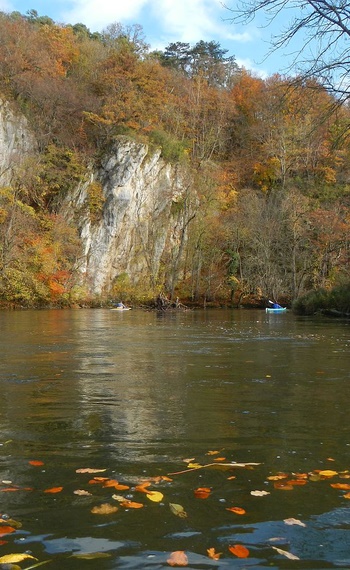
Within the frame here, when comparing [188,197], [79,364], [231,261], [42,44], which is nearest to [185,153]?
[188,197]

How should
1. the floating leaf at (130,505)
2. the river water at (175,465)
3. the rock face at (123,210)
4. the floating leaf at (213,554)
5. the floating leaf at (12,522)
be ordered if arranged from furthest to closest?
the rock face at (123,210)
the floating leaf at (130,505)
the floating leaf at (12,522)
the river water at (175,465)
the floating leaf at (213,554)

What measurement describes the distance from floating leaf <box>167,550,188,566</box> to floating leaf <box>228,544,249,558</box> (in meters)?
0.28

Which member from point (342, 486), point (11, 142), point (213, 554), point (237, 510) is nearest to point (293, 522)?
point (237, 510)

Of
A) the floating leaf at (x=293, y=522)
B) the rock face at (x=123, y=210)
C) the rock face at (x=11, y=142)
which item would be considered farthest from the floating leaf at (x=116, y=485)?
the rock face at (x=11, y=142)

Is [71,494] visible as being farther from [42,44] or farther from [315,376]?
[42,44]

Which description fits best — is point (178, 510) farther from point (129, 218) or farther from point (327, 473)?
point (129, 218)

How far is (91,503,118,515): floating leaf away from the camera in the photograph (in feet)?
12.6

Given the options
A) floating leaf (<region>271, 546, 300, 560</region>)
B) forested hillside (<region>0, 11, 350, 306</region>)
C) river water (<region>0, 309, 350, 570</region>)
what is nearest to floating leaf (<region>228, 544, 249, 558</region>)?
river water (<region>0, 309, 350, 570</region>)

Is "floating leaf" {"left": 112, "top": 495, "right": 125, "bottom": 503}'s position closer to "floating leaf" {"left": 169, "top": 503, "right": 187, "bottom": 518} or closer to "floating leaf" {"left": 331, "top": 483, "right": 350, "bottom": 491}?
"floating leaf" {"left": 169, "top": 503, "right": 187, "bottom": 518}

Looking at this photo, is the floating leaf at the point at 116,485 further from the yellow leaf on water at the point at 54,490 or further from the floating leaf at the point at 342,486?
the floating leaf at the point at 342,486

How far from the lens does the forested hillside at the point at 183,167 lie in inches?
1918

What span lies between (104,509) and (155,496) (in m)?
0.41

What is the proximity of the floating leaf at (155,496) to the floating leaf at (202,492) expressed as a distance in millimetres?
252

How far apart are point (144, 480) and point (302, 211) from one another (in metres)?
51.8
